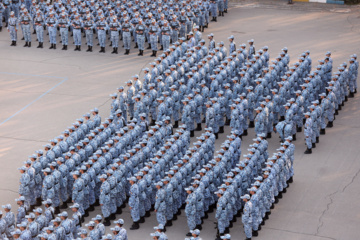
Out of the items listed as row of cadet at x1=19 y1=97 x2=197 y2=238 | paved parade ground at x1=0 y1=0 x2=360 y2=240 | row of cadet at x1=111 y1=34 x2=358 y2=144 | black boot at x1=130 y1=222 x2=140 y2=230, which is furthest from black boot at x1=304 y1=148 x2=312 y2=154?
black boot at x1=130 y1=222 x2=140 y2=230

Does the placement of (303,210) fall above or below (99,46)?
below

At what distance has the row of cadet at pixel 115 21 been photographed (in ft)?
118

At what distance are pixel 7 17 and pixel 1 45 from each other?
3.19 metres

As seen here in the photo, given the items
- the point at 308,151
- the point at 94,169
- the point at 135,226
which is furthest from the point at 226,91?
the point at 135,226

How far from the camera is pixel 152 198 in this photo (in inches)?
922

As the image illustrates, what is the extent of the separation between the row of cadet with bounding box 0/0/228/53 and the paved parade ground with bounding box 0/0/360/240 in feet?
2.40

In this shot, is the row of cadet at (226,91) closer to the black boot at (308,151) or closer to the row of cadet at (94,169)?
the black boot at (308,151)

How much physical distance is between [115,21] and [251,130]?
10.3 metres

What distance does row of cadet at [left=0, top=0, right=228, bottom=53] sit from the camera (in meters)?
36.0

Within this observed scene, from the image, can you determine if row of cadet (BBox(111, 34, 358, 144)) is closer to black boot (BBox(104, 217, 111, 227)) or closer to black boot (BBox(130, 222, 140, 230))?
black boot (BBox(104, 217, 111, 227))

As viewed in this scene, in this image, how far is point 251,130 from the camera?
94.8ft

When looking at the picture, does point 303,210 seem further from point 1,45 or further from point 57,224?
point 1,45

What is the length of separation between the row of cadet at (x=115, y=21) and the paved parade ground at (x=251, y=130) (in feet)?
2.40

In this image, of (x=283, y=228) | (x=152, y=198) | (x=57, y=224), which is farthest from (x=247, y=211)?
(x=57, y=224)
